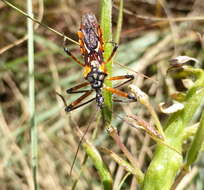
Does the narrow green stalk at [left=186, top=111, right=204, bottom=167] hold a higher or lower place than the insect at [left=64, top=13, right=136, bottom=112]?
lower

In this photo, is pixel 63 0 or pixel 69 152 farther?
pixel 63 0

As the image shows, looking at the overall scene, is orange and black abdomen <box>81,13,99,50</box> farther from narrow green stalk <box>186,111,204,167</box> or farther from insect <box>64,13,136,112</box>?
narrow green stalk <box>186,111,204,167</box>

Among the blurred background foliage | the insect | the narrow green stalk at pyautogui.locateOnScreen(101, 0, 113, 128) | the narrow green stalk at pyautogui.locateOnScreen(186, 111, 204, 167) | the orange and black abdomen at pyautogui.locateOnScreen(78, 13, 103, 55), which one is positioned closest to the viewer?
the narrow green stalk at pyautogui.locateOnScreen(186, 111, 204, 167)

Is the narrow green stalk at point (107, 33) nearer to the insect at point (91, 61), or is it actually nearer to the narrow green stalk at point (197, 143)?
the insect at point (91, 61)

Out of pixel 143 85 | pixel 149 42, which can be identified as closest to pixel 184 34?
pixel 149 42

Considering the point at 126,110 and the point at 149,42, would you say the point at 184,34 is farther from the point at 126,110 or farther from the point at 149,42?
the point at 126,110

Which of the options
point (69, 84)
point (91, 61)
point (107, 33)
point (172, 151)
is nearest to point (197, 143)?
point (172, 151)

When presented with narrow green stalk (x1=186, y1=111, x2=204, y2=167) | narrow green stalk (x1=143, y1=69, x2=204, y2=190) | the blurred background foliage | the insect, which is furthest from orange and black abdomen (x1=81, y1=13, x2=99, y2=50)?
the blurred background foliage
